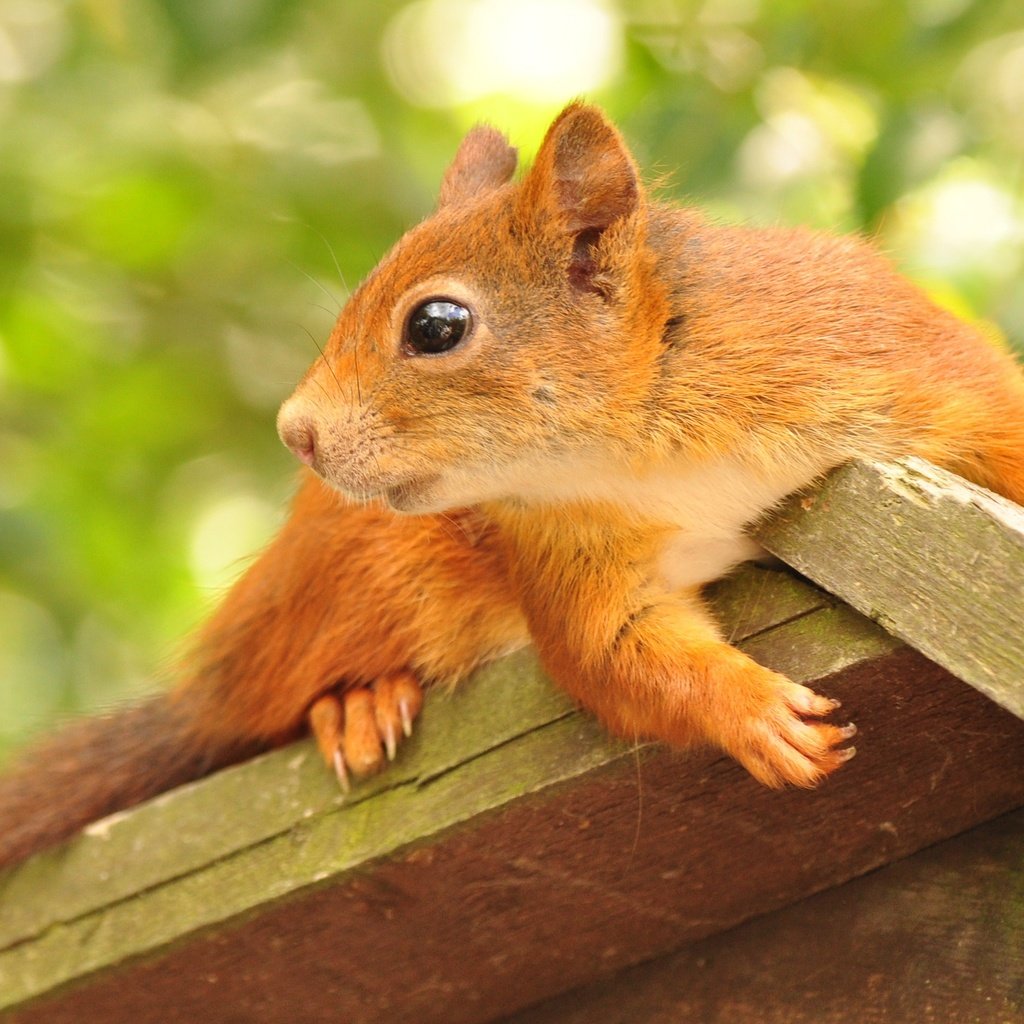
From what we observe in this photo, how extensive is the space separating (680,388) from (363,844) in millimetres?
649

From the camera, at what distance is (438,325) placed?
1615 millimetres

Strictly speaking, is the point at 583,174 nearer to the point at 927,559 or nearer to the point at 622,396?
the point at 622,396

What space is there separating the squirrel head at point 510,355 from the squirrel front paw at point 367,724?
31 centimetres

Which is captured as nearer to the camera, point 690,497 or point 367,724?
point 690,497

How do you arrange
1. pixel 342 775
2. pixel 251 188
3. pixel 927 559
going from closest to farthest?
A: pixel 927 559 < pixel 342 775 < pixel 251 188

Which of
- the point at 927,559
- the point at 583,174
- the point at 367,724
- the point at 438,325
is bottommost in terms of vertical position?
the point at 367,724

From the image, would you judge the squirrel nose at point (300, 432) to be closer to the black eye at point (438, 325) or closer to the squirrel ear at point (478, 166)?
the black eye at point (438, 325)

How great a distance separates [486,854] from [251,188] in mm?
1875

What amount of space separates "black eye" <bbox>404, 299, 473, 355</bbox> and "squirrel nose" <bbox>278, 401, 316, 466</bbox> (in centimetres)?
15

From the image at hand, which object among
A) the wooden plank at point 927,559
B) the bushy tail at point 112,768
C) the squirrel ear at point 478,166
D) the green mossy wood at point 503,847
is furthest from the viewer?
the bushy tail at point 112,768

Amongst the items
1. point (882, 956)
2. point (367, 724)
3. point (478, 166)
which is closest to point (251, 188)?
point (478, 166)

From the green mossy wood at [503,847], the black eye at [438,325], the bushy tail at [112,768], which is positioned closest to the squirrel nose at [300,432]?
the black eye at [438,325]

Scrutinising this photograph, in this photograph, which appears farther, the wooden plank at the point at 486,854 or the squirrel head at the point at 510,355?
the squirrel head at the point at 510,355

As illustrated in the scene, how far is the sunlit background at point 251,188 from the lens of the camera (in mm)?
2363
